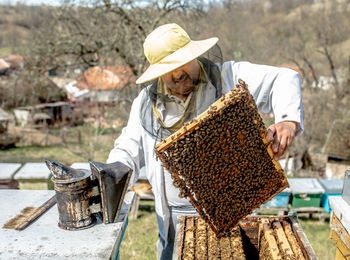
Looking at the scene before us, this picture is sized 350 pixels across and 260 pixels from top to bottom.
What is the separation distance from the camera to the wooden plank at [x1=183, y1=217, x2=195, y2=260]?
197 centimetres

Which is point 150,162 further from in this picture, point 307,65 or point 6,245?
point 307,65

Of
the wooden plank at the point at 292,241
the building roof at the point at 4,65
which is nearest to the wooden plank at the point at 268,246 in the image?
the wooden plank at the point at 292,241

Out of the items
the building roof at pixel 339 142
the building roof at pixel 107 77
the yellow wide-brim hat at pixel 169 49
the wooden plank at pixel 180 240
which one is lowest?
the building roof at pixel 339 142

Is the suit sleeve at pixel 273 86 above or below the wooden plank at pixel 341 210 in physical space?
above

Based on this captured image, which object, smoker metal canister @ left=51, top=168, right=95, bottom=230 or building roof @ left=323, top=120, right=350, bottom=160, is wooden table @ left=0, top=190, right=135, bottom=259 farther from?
building roof @ left=323, top=120, right=350, bottom=160

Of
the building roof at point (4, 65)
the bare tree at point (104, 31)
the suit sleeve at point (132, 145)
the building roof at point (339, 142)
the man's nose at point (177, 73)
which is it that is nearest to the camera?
the man's nose at point (177, 73)

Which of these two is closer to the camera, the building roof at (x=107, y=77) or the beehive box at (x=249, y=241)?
the beehive box at (x=249, y=241)

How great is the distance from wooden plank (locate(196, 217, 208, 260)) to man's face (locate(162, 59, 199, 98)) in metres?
1.05

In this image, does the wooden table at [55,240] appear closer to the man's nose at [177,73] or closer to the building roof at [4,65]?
the man's nose at [177,73]

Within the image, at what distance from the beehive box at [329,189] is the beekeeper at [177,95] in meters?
5.79

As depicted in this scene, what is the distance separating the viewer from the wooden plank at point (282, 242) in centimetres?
199

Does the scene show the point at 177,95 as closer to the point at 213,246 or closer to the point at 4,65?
the point at 213,246

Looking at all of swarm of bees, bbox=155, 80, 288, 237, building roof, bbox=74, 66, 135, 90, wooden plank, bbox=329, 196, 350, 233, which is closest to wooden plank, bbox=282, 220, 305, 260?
swarm of bees, bbox=155, 80, 288, 237

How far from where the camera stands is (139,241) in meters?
7.09
